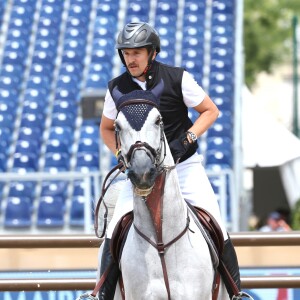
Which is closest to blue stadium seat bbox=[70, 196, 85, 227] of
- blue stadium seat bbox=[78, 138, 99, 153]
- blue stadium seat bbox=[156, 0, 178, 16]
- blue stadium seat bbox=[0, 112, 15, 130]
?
blue stadium seat bbox=[78, 138, 99, 153]

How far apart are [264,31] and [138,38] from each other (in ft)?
116

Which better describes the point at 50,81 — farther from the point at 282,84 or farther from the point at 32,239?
the point at 282,84

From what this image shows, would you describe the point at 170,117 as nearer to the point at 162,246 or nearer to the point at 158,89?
the point at 158,89

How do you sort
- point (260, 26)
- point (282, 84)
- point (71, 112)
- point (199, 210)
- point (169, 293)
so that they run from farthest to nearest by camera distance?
point (282, 84)
point (260, 26)
point (71, 112)
point (199, 210)
point (169, 293)

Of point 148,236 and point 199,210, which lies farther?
point 199,210

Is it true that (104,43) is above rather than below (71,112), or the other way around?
above

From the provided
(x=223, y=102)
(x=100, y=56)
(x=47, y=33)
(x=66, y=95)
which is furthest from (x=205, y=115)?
(x=47, y=33)

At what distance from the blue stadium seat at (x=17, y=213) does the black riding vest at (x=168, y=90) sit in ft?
30.9

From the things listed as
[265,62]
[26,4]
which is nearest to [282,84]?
[265,62]

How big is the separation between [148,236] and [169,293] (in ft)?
1.13

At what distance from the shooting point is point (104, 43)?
62.5ft

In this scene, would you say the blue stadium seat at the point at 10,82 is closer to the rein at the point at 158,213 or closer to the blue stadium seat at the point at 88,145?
the blue stadium seat at the point at 88,145

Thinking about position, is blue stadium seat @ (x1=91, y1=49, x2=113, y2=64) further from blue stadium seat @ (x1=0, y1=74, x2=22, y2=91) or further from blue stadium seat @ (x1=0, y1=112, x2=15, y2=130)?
blue stadium seat @ (x1=0, y1=112, x2=15, y2=130)

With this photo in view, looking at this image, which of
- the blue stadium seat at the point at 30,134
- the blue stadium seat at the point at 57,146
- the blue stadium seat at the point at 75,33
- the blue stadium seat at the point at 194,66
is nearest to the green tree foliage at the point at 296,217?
the blue stadium seat at the point at 194,66
